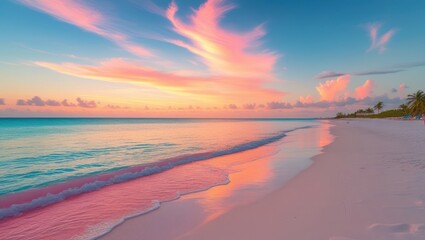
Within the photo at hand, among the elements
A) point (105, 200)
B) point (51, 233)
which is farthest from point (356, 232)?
point (105, 200)

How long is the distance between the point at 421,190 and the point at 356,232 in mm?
3959

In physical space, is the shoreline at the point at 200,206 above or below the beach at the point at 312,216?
below

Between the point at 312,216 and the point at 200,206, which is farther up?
the point at 312,216

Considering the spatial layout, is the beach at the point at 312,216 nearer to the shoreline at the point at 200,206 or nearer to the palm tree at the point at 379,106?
the shoreline at the point at 200,206

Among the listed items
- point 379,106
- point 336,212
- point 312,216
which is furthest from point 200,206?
point 379,106

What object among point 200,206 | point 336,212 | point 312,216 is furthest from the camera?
point 200,206

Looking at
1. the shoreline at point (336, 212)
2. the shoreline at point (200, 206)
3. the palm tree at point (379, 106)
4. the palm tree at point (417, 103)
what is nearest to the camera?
the shoreline at point (336, 212)

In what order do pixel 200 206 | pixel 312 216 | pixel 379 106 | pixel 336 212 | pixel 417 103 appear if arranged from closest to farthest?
1. pixel 312 216
2. pixel 336 212
3. pixel 200 206
4. pixel 417 103
5. pixel 379 106

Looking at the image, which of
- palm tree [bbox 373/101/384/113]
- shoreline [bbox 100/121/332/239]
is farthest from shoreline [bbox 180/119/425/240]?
palm tree [bbox 373/101/384/113]

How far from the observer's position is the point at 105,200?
7.66 meters

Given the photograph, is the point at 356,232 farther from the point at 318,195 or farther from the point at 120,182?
the point at 120,182

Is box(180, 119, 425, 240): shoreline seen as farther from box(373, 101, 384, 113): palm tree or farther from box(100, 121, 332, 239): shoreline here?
box(373, 101, 384, 113): palm tree

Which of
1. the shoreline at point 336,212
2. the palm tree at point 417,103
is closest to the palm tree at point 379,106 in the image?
the palm tree at point 417,103

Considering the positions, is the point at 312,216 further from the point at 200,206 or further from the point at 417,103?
the point at 417,103
